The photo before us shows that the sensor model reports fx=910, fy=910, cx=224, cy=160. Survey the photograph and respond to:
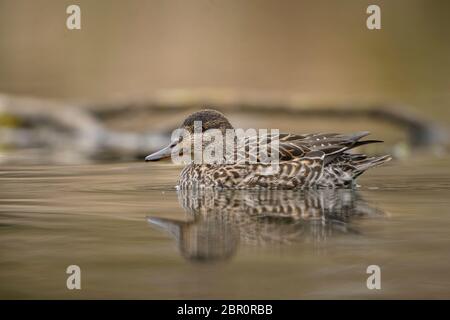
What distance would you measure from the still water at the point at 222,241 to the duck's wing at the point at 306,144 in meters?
0.34

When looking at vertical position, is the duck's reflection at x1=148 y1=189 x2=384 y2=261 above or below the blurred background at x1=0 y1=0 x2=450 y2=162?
below

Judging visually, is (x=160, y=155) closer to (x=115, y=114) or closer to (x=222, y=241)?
(x=222, y=241)

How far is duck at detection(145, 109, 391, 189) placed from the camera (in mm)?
6859

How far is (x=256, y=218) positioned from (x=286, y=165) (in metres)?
1.60

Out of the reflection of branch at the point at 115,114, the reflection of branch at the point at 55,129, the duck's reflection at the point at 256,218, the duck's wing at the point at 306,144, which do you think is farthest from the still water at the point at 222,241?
the reflection of branch at the point at 115,114

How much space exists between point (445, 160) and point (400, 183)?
2.31 metres

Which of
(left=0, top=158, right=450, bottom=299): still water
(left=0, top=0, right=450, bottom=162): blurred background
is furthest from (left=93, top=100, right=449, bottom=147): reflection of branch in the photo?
(left=0, top=158, right=450, bottom=299): still water

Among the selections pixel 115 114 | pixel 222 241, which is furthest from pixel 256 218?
pixel 115 114

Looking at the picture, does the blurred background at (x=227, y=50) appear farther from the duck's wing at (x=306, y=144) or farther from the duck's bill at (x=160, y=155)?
the duck's wing at (x=306, y=144)

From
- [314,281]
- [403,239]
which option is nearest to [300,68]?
[403,239]

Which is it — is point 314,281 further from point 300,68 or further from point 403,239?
point 300,68

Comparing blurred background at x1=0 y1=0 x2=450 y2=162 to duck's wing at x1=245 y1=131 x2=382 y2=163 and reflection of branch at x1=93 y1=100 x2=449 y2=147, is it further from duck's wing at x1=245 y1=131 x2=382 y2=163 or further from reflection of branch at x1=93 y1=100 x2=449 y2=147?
duck's wing at x1=245 y1=131 x2=382 y2=163

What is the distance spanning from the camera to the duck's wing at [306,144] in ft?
22.7

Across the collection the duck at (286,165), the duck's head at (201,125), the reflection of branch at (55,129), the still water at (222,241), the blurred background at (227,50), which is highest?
the blurred background at (227,50)
